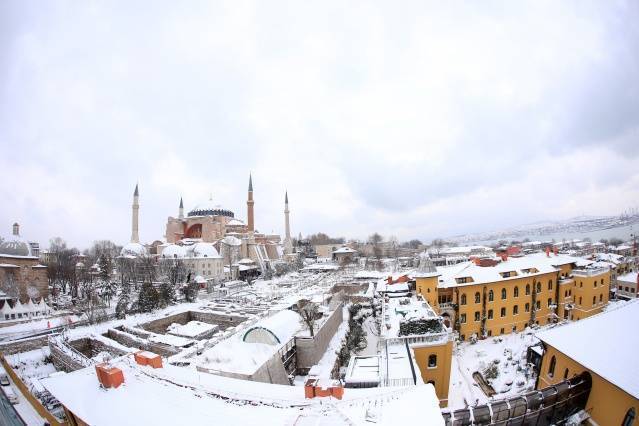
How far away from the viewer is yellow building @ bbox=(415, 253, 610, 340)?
2012 cm

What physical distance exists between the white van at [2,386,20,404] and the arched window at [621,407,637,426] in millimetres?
17968

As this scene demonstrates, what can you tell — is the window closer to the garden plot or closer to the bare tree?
the garden plot

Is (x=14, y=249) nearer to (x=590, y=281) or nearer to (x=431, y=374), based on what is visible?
Answer: (x=431, y=374)

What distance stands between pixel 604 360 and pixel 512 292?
49.5 feet

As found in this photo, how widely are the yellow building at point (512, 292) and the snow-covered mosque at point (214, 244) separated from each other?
32945mm

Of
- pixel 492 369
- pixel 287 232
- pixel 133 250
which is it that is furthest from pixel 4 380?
pixel 287 232

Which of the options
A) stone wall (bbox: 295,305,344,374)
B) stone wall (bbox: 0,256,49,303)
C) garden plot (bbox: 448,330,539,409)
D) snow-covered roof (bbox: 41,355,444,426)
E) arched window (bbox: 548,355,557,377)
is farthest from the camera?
stone wall (bbox: 0,256,49,303)

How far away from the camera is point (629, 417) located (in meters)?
7.03

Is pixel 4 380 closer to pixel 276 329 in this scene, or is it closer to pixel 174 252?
pixel 276 329

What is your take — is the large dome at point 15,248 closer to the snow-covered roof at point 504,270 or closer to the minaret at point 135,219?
the minaret at point 135,219

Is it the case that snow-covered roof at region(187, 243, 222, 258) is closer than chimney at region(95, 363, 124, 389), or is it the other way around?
chimney at region(95, 363, 124, 389)

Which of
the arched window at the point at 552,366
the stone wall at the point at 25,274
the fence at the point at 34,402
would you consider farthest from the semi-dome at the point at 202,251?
the arched window at the point at 552,366

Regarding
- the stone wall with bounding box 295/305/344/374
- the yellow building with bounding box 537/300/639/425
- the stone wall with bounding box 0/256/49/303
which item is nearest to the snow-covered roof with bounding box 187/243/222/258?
the stone wall with bounding box 0/256/49/303

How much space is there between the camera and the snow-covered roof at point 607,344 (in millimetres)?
7133
